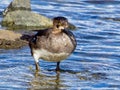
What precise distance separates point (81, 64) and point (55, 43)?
4.06 ft

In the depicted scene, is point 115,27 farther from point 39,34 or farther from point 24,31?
point 39,34

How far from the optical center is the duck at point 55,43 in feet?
37.2

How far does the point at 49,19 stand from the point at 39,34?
4.77 m

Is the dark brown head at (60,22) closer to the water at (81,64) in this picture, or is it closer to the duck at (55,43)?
the duck at (55,43)

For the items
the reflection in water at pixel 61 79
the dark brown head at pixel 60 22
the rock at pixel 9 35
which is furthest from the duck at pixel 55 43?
the rock at pixel 9 35

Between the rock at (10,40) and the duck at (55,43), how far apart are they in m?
1.94

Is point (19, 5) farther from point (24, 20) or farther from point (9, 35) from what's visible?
point (9, 35)

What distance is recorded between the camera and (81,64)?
12445 millimetres

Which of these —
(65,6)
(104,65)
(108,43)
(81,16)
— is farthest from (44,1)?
(104,65)

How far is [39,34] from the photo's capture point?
38.9 ft

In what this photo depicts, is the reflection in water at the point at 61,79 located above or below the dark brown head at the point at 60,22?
below

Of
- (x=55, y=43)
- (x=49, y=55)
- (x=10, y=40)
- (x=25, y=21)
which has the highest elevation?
(x=55, y=43)

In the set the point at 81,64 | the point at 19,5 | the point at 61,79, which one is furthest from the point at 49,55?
the point at 19,5

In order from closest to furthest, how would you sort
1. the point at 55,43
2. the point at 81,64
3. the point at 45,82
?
the point at 45,82
the point at 55,43
the point at 81,64
